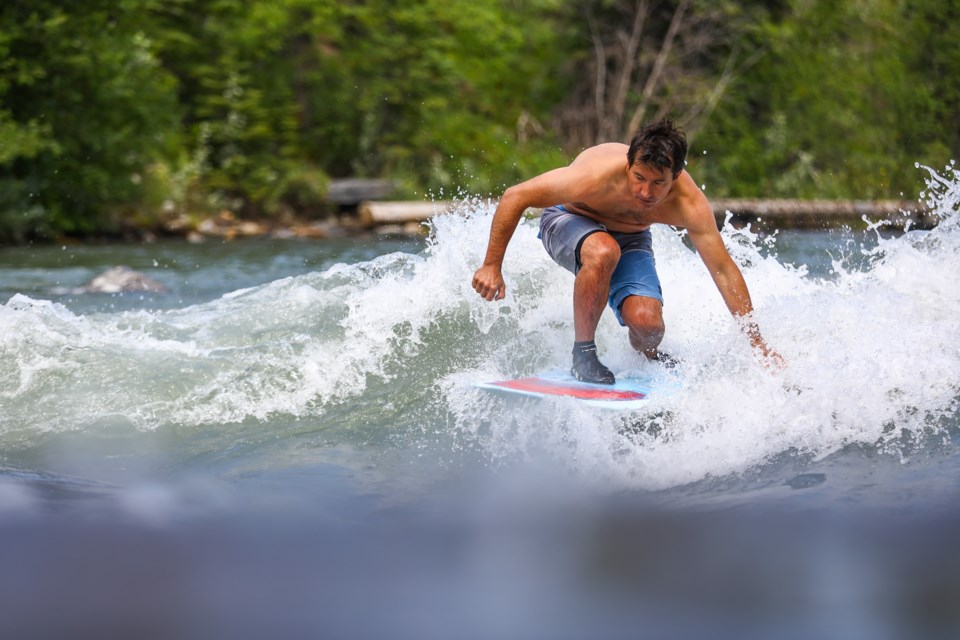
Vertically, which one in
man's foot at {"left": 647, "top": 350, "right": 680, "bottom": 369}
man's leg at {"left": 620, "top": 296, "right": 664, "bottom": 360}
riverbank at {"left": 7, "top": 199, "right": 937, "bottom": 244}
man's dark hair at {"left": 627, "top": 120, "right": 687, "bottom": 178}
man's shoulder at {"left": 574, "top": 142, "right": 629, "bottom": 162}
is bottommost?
riverbank at {"left": 7, "top": 199, "right": 937, "bottom": 244}

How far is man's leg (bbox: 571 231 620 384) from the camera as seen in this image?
16.8ft

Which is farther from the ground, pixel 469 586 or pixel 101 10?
pixel 101 10

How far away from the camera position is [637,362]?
5.53m

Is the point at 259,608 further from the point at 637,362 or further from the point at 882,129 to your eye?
the point at 882,129

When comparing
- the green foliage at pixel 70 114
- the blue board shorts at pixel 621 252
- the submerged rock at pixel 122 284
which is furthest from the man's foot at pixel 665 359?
the green foliage at pixel 70 114

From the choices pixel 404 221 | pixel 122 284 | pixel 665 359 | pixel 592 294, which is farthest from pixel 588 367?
pixel 404 221

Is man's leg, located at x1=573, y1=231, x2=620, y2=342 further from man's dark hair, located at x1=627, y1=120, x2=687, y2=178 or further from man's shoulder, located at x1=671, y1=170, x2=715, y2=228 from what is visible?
man's dark hair, located at x1=627, y1=120, x2=687, y2=178

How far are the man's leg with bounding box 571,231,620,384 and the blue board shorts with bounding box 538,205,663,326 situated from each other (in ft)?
0.37

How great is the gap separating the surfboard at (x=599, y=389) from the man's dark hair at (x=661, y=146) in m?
0.98

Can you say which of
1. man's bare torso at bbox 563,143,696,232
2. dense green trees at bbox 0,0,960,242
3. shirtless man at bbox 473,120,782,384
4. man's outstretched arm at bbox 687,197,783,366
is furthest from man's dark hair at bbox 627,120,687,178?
dense green trees at bbox 0,0,960,242

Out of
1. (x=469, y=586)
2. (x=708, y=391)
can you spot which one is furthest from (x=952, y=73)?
(x=469, y=586)

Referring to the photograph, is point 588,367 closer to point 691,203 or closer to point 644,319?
point 644,319

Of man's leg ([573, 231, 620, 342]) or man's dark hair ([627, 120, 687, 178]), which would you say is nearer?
man's dark hair ([627, 120, 687, 178])

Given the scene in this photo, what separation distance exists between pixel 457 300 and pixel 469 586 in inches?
111
